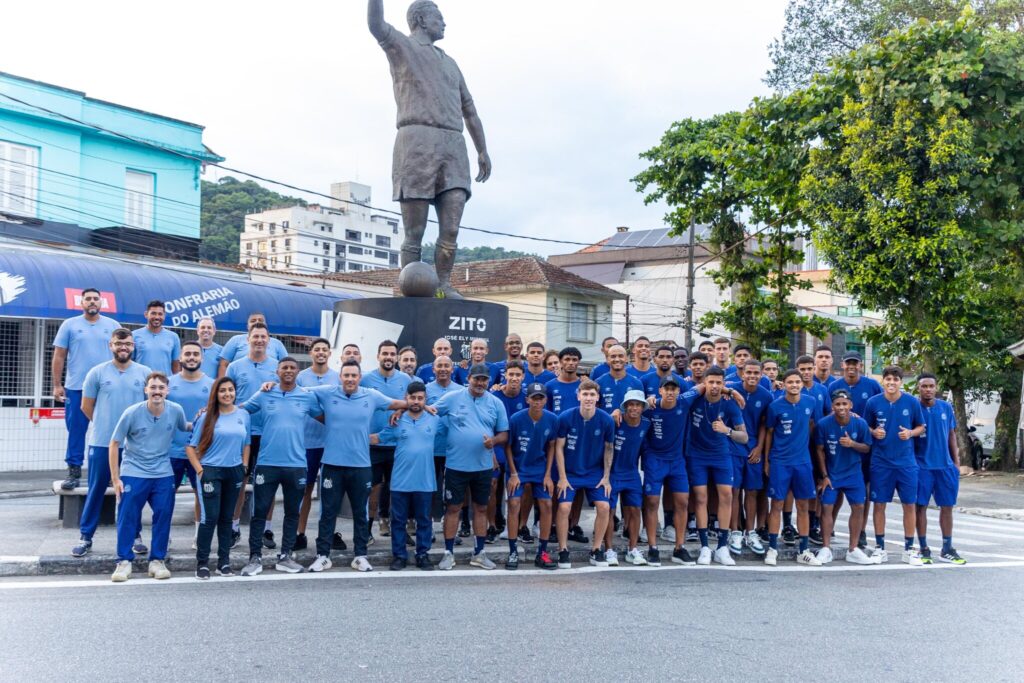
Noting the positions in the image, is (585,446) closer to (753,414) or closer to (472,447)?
(472,447)

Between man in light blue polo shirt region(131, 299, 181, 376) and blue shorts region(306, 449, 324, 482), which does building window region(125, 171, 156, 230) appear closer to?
man in light blue polo shirt region(131, 299, 181, 376)

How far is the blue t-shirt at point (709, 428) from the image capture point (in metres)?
9.35

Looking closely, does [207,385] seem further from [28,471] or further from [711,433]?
[28,471]

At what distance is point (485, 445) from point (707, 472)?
236 cm

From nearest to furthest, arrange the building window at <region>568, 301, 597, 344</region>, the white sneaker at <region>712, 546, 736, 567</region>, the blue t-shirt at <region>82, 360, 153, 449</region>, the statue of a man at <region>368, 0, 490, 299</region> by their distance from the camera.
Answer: the blue t-shirt at <region>82, 360, 153, 449</region> < the white sneaker at <region>712, 546, 736, 567</region> < the statue of a man at <region>368, 0, 490, 299</region> < the building window at <region>568, 301, 597, 344</region>

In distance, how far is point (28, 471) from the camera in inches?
717

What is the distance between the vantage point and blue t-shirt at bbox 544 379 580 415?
9.38 meters

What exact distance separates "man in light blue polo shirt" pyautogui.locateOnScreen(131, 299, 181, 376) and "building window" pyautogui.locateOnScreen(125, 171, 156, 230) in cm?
1820

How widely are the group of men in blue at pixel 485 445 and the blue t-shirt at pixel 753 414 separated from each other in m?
0.01

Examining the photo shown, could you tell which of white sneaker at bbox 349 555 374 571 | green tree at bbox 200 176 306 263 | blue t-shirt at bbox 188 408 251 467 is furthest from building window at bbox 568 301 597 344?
blue t-shirt at bbox 188 408 251 467

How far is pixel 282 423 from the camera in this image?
8.12 metres

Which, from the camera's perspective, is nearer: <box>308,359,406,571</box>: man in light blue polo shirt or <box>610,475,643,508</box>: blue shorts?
<box>308,359,406,571</box>: man in light blue polo shirt

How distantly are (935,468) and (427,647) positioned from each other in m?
6.31

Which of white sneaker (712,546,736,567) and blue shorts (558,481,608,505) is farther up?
blue shorts (558,481,608,505)
